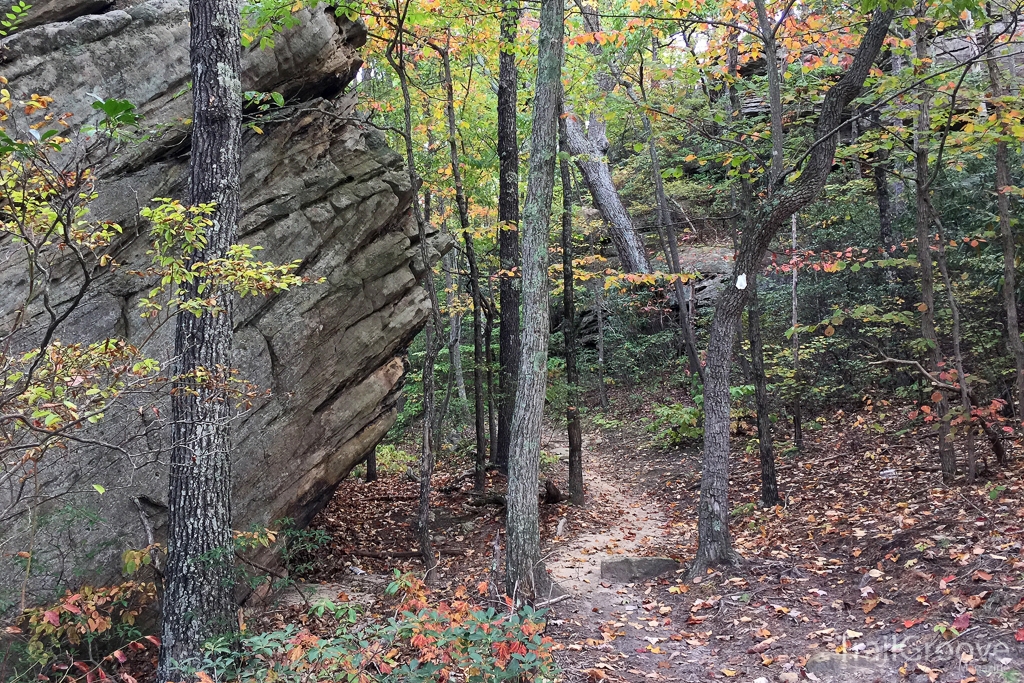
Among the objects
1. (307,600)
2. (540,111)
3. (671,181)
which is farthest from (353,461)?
(671,181)

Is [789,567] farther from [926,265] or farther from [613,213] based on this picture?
[613,213]

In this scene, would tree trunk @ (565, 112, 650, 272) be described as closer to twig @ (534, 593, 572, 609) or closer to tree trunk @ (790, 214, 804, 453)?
tree trunk @ (790, 214, 804, 453)

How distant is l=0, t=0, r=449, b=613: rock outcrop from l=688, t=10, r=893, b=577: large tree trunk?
4016 mm

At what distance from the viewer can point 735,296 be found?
7.18 meters

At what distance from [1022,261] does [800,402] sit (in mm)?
4823

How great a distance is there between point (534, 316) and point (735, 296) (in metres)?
2.39

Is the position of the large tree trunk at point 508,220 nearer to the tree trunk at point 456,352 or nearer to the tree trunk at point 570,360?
the tree trunk at point 570,360

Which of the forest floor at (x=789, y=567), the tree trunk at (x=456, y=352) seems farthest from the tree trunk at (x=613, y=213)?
the forest floor at (x=789, y=567)

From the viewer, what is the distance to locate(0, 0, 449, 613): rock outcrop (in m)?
6.14

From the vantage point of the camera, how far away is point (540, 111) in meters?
6.73

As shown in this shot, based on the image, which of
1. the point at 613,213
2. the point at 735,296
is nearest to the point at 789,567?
the point at 735,296

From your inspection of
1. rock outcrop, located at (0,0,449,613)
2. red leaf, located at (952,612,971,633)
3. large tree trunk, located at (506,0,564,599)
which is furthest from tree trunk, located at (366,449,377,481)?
red leaf, located at (952,612,971,633)

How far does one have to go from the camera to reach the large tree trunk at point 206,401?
503 cm

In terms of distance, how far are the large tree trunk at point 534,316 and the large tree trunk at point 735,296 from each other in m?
2.04
